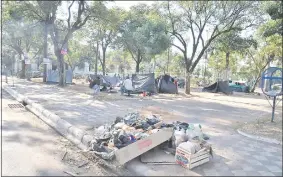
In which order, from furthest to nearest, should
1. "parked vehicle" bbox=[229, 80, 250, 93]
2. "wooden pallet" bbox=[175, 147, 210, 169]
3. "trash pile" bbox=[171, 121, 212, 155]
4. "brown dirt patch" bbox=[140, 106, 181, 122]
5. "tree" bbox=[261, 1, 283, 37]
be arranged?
"parked vehicle" bbox=[229, 80, 250, 93]
"brown dirt patch" bbox=[140, 106, 181, 122]
"tree" bbox=[261, 1, 283, 37]
"trash pile" bbox=[171, 121, 212, 155]
"wooden pallet" bbox=[175, 147, 210, 169]

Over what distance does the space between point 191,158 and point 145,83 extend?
12.8 meters

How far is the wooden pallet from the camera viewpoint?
396 cm

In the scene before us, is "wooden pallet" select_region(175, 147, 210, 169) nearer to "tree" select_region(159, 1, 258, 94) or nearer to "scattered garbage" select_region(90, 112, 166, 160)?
"scattered garbage" select_region(90, 112, 166, 160)

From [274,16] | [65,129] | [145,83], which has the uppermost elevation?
[274,16]

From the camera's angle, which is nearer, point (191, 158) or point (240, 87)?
point (191, 158)

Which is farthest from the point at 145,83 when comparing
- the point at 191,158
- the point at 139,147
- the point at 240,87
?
the point at 240,87

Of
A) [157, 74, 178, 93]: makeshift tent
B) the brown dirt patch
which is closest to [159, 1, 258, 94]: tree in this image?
[157, 74, 178, 93]: makeshift tent

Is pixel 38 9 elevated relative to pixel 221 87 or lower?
elevated

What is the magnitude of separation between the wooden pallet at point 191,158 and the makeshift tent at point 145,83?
40.3 feet

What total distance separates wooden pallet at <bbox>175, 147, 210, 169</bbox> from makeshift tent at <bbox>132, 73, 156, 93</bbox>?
1228cm

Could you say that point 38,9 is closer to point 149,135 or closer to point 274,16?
point 274,16

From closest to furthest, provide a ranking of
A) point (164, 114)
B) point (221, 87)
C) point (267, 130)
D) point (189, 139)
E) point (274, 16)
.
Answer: point (189, 139)
point (267, 130)
point (274, 16)
point (164, 114)
point (221, 87)

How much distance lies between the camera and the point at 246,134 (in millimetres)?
5949

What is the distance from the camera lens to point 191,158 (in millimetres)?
3955
